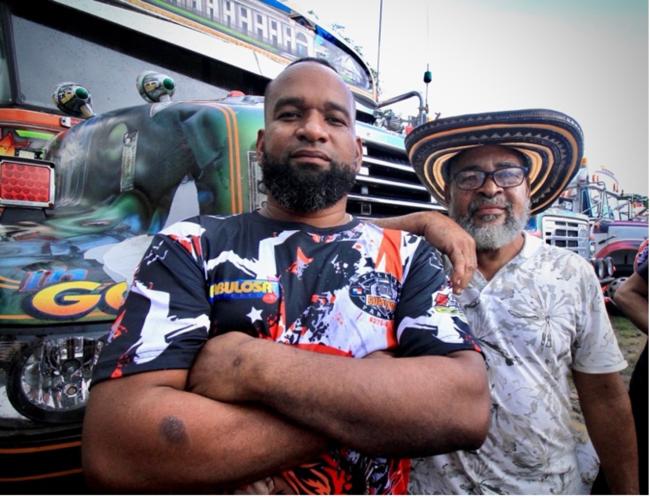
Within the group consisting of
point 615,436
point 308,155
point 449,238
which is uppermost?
point 308,155

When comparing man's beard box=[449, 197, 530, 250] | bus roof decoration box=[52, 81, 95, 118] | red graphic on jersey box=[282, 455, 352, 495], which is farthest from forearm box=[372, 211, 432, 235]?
bus roof decoration box=[52, 81, 95, 118]

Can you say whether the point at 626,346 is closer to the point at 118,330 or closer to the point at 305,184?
the point at 305,184

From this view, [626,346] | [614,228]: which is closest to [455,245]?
[626,346]

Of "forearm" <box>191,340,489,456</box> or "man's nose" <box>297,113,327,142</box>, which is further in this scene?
"man's nose" <box>297,113,327,142</box>

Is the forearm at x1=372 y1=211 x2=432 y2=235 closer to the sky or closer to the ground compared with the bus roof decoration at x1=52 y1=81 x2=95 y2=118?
closer to the ground

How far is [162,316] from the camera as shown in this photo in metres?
1.05

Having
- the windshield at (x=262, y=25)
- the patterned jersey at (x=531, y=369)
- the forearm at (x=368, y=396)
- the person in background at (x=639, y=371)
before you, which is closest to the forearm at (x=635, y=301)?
the person in background at (x=639, y=371)

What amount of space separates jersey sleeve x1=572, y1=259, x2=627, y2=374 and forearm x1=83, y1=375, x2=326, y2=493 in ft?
3.84

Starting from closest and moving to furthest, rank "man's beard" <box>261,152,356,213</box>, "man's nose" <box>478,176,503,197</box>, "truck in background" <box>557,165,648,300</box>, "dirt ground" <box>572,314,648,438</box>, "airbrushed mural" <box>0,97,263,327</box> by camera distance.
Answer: "man's beard" <box>261,152,356,213</box>
"man's nose" <box>478,176,503,197</box>
"airbrushed mural" <box>0,97,263,327</box>
"dirt ground" <box>572,314,648,438</box>
"truck in background" <box>557,165,648,300</box>

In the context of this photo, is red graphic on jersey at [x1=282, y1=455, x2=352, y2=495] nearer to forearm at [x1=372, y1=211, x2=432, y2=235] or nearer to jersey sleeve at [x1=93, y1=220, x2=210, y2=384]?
jersey sleeve at [x1=93, y1=220, x2=210, y2=384]

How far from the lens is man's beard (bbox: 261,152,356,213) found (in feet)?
4.61

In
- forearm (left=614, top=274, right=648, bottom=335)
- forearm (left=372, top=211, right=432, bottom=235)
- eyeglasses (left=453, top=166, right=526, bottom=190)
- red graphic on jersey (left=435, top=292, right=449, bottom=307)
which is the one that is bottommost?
forearm (left=614, top=274, right=648, bottom=335)

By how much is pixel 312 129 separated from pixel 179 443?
1040 mm

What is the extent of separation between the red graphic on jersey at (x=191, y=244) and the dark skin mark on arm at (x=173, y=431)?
1.51 ft
